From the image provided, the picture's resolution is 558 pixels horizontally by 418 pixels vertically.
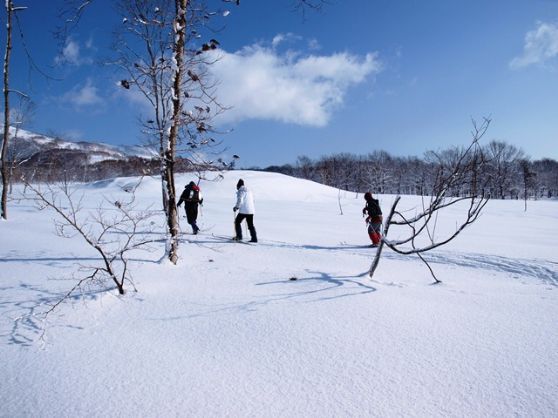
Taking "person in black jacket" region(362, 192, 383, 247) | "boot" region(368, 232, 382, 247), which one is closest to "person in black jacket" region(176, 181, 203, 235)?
"person in black jacket" region(362, 192, 383, 247)

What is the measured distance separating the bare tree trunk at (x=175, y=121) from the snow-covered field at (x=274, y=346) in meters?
0.59

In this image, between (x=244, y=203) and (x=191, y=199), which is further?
(x=191, y=199)

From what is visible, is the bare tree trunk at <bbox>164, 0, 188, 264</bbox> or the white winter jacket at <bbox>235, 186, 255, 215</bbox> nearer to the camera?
the bare tree trunk at <bbox>164, 0, 188, 264</bbox>

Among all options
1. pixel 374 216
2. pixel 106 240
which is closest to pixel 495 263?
pixel 374 216

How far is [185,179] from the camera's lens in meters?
38.1

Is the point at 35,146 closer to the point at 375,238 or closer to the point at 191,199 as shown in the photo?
the point at 191,199

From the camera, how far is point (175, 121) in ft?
16.4

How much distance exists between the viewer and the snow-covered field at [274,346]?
2.14 meters

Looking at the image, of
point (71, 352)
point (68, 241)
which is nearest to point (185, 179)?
point (68, 241)

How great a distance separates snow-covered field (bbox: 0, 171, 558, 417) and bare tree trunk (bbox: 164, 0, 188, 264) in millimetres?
591

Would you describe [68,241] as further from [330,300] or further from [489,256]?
[489,256]

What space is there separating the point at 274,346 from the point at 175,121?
3683 mm

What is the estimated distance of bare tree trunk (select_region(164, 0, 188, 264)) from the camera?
16.0ft

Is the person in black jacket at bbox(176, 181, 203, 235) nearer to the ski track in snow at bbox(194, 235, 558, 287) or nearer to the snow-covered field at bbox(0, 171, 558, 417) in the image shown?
the ski track in snow at bbox(194, 235, 558, 287)
